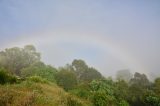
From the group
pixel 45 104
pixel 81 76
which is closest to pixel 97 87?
pixel 45 104

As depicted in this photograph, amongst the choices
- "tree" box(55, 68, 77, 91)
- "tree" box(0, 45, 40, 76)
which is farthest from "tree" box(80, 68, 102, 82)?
"tree" box(55, 68, 77, 91)

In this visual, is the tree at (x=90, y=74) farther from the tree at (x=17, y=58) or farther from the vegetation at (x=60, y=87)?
the tree at (x=17, y=58)

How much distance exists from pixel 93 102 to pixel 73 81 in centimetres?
3032

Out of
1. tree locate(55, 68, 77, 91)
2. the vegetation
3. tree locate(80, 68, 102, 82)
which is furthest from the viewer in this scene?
tree locate(80, 68, 102, 82)

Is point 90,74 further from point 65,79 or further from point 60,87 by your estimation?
point 60,87

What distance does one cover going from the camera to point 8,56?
3752 inches

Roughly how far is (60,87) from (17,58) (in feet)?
177

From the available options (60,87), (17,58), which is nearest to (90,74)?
(17,58)

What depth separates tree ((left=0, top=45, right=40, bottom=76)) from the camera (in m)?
92.3

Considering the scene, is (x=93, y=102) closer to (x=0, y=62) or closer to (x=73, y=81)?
(x=73, y=81)

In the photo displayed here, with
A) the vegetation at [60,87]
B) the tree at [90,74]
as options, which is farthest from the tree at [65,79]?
the tree at [90,74]

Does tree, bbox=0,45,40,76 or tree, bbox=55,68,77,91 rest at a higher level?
tree, bbox=0,45,40,76

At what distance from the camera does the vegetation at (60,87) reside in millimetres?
20547

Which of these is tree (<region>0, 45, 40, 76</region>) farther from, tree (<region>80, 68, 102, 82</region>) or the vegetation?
tree (<region>80, 68, 102, 82</region>)
